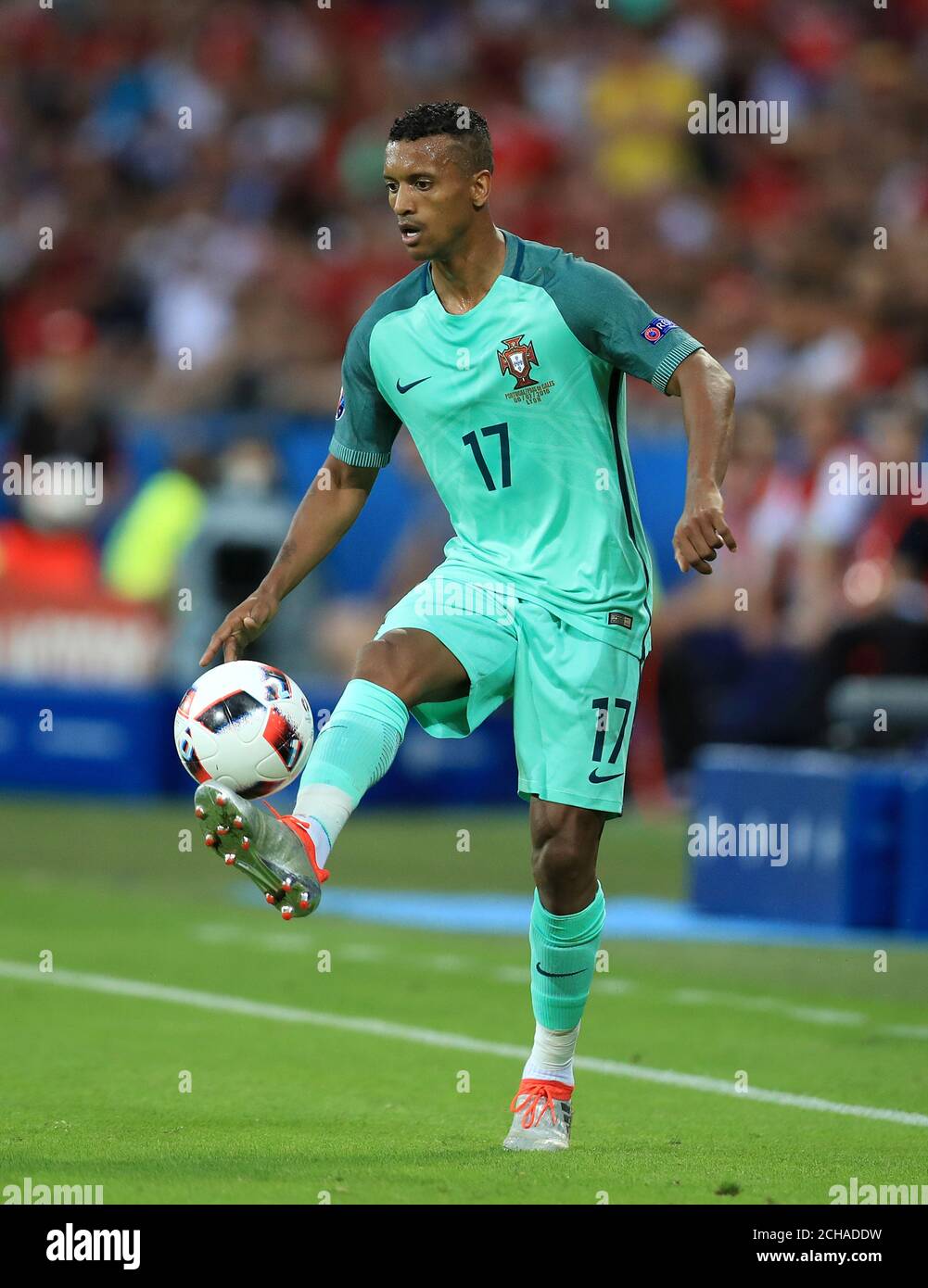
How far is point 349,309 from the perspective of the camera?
62.9 feet

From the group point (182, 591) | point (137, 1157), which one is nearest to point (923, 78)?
point (182, 591)

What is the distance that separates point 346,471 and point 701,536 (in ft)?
4.19

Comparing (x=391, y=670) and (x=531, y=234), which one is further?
(x=531, y=234)

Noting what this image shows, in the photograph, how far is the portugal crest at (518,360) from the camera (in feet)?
19.8

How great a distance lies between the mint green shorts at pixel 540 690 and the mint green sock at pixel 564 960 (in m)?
0.33

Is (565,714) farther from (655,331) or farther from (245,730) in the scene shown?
(655,331)

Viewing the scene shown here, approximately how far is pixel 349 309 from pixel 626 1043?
39.1 ft

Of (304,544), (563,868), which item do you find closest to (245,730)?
(304,544)

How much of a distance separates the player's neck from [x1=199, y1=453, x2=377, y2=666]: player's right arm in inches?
20.8

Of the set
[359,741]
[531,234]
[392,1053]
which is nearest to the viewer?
[359,741]

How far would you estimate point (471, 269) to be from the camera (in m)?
6.13

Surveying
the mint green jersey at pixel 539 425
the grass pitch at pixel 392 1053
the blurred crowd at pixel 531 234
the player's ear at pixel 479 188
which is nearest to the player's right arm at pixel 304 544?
the mint green jersey at pixel 539 425

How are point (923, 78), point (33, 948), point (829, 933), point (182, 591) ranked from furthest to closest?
point (923, 78) → point (182, 591) → point (829, 933) → point (33, 948)

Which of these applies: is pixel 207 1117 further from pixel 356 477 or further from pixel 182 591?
pixel 182 591
